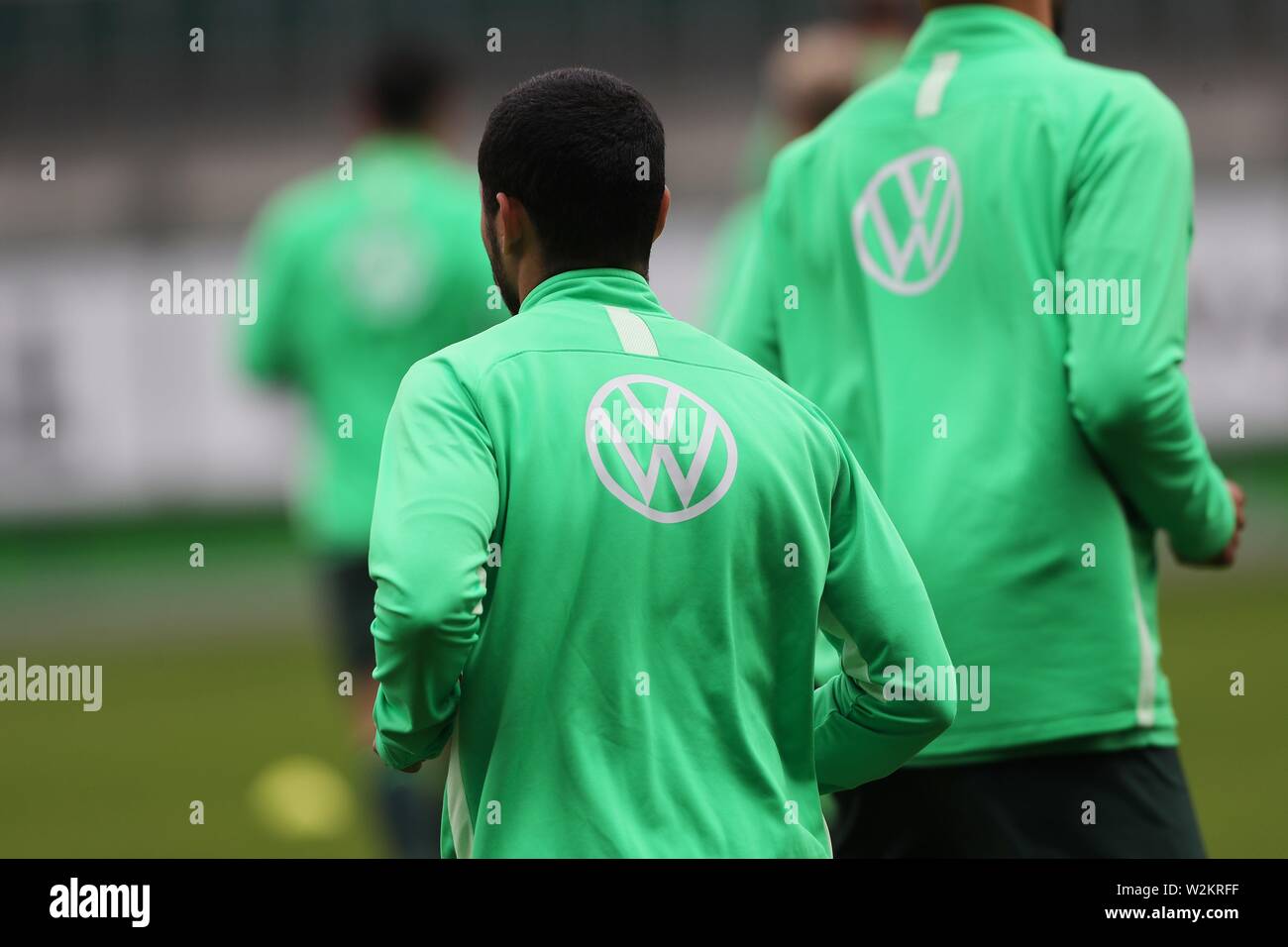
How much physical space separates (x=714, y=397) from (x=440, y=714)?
0.50 m

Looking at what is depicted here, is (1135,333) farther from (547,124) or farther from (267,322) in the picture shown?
(267,322)

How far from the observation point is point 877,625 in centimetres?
230

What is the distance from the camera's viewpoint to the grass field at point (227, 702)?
653 cm

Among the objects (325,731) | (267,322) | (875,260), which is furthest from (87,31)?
(875,260)

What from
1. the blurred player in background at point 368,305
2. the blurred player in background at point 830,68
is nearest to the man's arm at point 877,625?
the blurred player in background at point 830,68

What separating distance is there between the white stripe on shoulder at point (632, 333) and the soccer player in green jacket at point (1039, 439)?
2.82 feet

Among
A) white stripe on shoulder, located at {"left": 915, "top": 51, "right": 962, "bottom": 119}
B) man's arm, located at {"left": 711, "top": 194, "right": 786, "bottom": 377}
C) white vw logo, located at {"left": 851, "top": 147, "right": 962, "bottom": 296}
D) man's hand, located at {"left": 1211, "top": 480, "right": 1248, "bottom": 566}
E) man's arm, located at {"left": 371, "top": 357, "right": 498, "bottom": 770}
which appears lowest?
man's hand, located at {"left": 1211, "top": 480, "right": 1248, "bottom": 566}

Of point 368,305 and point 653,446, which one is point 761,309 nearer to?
point 653,446

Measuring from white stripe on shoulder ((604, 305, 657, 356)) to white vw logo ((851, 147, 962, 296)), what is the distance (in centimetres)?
88

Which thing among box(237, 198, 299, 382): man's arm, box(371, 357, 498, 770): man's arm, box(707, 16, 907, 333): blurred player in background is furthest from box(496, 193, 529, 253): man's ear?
box(237, 198, 299, 382): man's arm

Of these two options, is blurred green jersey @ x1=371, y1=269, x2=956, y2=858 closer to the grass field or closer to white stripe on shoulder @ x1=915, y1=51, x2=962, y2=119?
white stripe on shoulder @ x1=915, y1=51, x2=962, y2=119

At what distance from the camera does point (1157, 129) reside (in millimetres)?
2932

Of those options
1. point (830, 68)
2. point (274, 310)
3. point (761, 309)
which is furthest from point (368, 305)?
point (761, 309)

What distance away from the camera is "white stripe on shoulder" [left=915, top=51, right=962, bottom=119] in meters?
3.12
